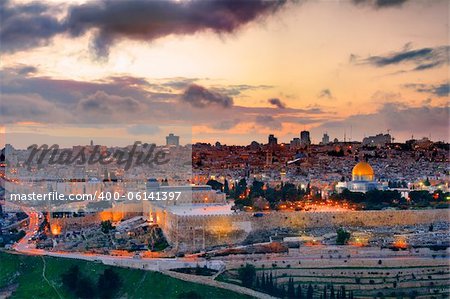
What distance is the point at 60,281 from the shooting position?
37.5ft

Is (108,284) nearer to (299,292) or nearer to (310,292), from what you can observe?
(299,292)

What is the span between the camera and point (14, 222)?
53.1 feet

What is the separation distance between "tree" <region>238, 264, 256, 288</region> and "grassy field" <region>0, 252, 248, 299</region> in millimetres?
305

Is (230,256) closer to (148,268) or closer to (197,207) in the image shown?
(148,268)

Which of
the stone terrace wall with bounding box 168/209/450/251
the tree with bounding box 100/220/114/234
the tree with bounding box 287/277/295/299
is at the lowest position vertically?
the tree with bounding box 287/277/295/299

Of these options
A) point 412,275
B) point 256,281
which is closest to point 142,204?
point 256,281

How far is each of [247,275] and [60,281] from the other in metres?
3.02

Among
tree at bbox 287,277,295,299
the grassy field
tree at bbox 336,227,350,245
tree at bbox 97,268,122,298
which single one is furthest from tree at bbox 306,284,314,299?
tree at bbox 97,268,122,298

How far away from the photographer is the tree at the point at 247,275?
10727mm

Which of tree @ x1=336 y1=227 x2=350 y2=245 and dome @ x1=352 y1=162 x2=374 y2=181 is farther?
dome @ x1=352 y1=162 x2=374 y2=181

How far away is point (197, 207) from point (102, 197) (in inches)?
197

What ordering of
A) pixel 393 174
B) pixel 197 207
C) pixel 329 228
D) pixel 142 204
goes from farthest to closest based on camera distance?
pixel 393 174
pixel 142 204
pixel 197 207
pixel 329 228

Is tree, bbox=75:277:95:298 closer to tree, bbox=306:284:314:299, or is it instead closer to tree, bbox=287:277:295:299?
tree, bbox=287:277:295:299

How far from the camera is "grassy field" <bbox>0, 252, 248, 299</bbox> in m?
10.7
